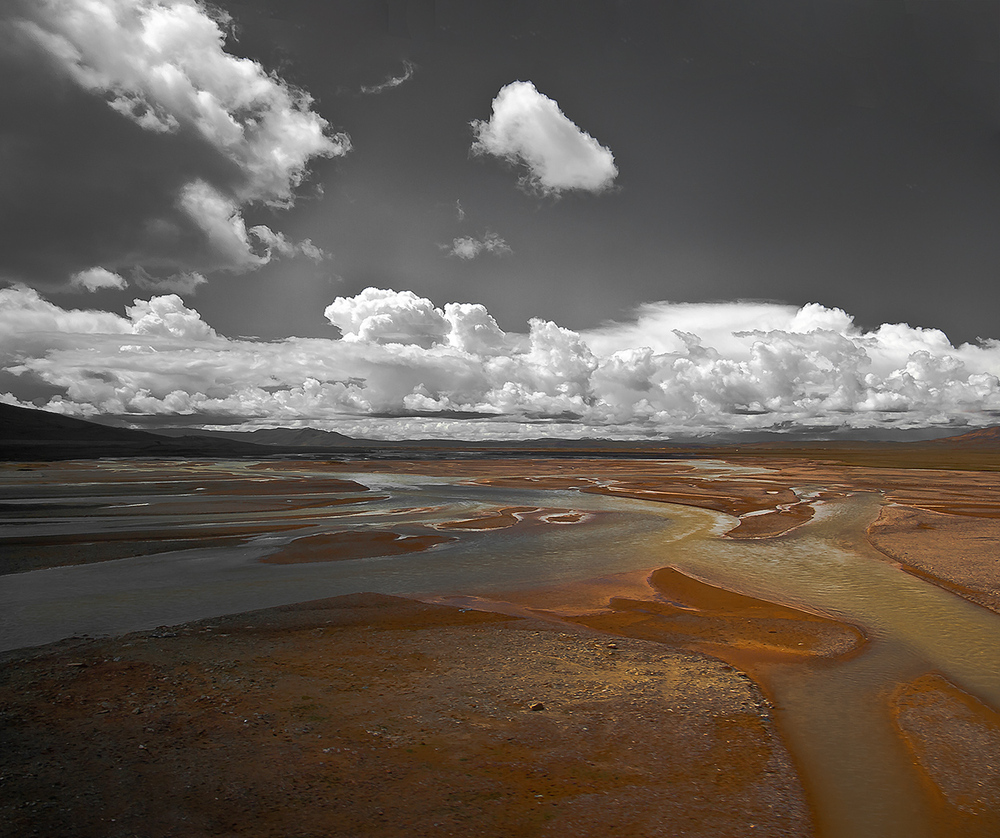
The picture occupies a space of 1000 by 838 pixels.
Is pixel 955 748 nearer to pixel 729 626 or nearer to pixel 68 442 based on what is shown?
pixel 729 626

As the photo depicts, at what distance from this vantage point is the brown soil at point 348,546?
21969 mm

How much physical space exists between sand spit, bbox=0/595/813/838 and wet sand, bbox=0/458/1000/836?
34 mm

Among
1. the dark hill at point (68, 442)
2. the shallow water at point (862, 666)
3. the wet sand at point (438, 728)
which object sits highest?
the dark hill at point (68, 442)

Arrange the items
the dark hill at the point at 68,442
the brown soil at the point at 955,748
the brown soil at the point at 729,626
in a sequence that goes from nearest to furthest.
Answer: the brown soil at the point at 955,748 < the brown soil at the point at 729,626 < the dark hill at the point at 68,442

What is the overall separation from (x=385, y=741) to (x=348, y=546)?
16859mm

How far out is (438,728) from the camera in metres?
8.50

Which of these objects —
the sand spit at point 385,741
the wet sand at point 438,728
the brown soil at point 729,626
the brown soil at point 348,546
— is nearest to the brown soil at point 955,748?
the wet sand at point 438,728

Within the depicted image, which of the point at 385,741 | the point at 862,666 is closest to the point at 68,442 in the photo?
the point at 385,741

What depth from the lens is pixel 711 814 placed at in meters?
6.68

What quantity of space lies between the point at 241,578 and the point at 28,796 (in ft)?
40.6

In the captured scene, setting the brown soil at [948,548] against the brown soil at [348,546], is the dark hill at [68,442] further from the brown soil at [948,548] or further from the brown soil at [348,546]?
the brown soil at [948,548]

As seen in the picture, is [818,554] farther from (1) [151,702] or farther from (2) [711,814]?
(1) [151,702]

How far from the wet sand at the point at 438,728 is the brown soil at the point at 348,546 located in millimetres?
7325

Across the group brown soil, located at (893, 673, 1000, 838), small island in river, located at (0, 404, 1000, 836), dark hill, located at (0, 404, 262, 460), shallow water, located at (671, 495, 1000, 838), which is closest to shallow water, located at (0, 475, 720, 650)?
small island in river, located at (0, 404, 1000, 836)
